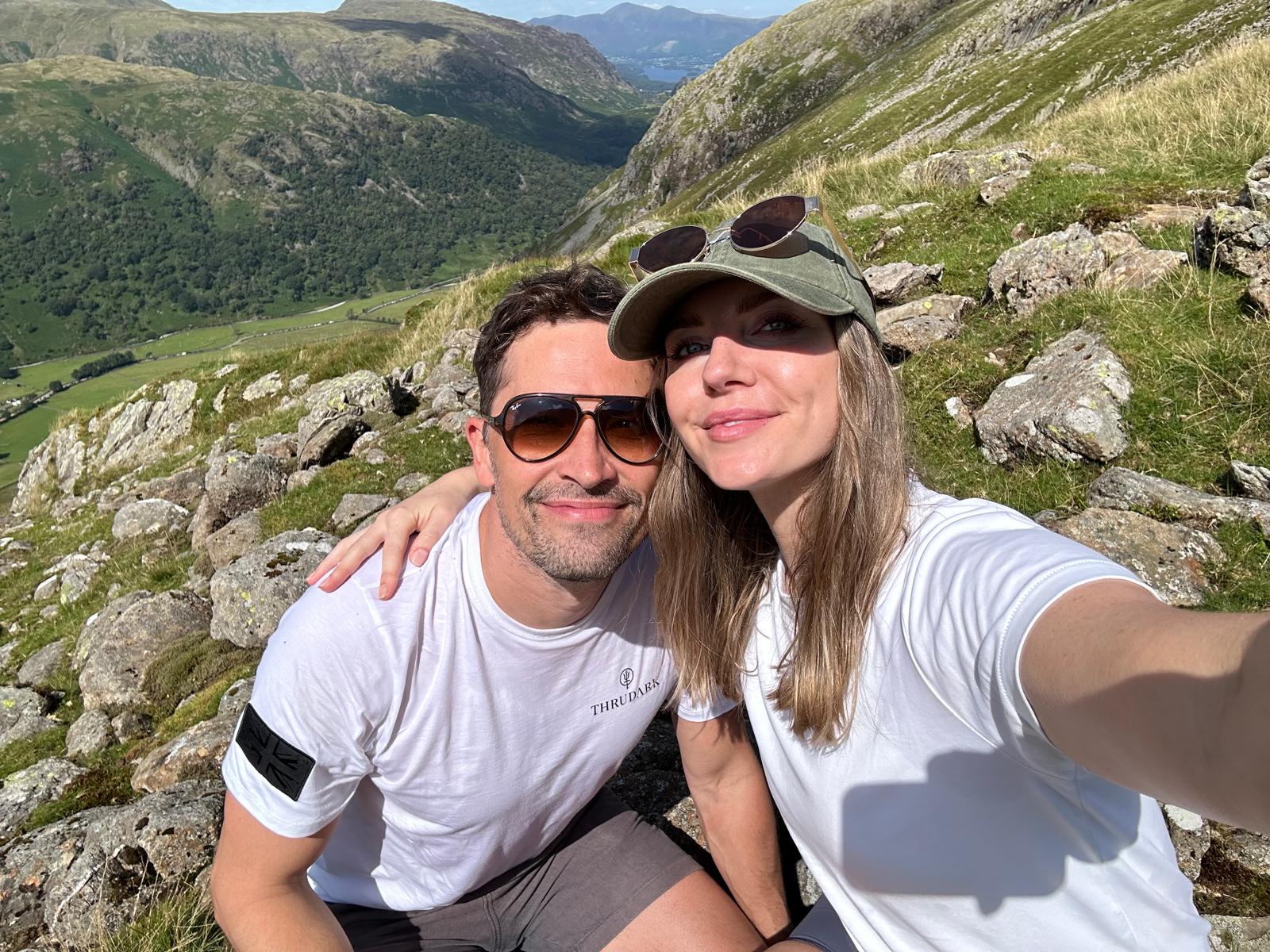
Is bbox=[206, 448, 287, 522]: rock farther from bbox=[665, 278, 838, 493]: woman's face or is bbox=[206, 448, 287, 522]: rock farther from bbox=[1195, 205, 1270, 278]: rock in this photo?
bbox=[1195, 205, 1270, 278]: rock

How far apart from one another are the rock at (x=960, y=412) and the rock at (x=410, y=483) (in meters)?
7.71

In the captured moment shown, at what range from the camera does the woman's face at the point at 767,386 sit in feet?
8.45

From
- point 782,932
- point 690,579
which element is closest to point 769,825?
point 782,932

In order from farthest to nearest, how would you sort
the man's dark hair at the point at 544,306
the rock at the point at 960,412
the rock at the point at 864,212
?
the rock at the point at 864,212 → the rock at the point at 960,412 → the man's dark hair at the point at 544,306

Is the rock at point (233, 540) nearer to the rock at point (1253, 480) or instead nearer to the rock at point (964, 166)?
the rock at point (1253, 480)

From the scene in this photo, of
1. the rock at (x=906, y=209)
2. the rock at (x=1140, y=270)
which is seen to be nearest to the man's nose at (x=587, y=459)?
the rock at (x=1140, y=270)

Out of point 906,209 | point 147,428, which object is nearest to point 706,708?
point 906,209

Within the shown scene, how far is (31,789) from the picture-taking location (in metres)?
6.90

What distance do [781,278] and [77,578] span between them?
49.5 ft

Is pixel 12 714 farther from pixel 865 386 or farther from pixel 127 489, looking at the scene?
pixel 865 386

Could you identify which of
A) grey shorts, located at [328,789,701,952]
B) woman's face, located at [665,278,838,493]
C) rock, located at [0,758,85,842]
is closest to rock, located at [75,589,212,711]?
rock, located at [0,758,85,842]

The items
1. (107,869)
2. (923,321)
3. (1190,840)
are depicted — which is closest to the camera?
(1190,840)

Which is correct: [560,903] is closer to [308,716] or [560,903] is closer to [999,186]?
[308,716]

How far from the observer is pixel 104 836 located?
483cm
